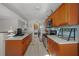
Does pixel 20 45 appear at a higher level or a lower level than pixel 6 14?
lower

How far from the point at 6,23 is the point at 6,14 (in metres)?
0.18

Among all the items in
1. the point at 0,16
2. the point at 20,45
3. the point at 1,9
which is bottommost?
the point at 20,45

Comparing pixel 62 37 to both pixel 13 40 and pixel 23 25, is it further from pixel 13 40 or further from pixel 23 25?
pixel 13 40

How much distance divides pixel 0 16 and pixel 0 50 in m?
0.72

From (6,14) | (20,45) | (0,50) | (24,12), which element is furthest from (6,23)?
(24,12)

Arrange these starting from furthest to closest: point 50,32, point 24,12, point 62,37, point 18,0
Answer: point 24,12
point 50,32
point 62,37
point 18,0

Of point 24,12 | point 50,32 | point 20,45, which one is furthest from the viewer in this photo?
point 24,12

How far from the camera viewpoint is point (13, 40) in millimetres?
3117

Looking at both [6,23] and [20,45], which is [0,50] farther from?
[20,45]

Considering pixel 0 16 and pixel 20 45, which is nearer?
pixel 0 16

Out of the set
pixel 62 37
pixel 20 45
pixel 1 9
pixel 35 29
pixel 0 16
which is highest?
pixel 1 9

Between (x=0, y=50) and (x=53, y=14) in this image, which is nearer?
(x=0, y=50)

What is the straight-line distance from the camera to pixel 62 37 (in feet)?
9.38

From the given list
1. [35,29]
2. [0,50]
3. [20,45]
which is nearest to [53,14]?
[35,29]
